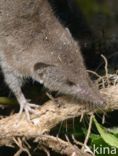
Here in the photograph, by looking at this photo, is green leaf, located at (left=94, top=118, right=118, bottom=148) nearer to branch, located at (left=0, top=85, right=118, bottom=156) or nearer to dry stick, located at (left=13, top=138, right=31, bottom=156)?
branch, located at (left=0, top=85, right=118, bottom=156)

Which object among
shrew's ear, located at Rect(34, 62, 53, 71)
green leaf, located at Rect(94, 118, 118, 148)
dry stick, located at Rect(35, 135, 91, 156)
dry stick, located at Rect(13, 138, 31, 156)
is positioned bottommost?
green leaf, located at Rect(94, 118, 118, 148)

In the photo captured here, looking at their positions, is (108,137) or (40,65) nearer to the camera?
(108,137)

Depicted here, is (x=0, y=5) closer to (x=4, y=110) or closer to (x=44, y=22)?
(x=44, y=22)

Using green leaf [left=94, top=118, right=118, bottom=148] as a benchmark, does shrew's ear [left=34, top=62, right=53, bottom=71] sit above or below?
above

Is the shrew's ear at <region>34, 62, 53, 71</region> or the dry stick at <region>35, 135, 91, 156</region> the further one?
the shrew's ear at <region>34, 62, 53, 71</region>

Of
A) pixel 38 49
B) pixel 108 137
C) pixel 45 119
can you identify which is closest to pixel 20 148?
pixel 45 119

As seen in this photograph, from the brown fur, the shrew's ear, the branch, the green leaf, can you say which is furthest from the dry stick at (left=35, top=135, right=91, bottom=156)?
the shrew's ear

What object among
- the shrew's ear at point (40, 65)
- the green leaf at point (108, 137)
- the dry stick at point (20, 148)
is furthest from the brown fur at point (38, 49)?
the dry stick at point (20, 148)

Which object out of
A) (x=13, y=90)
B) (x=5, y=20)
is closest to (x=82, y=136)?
(x=13, y=90)

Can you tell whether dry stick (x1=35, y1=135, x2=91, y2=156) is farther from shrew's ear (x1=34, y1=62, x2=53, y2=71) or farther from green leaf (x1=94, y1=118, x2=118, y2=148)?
shrew's ear (x1=34, y1=62, x2=53, y2=71)

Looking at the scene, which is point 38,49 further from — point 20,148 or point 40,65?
point 20,148

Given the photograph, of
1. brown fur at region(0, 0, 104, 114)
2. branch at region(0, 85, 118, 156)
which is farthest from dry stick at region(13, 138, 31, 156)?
brown fur at region(0, 0, 104, 114)
